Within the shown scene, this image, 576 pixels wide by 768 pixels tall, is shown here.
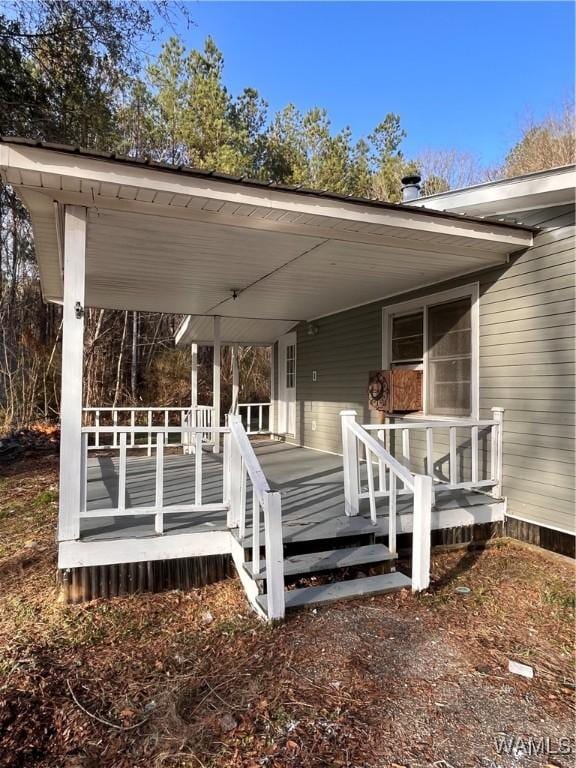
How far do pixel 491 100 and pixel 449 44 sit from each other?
4153mm

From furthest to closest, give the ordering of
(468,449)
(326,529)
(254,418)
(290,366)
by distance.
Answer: (254,418) < (290,366) < (468,449) < (326,529)

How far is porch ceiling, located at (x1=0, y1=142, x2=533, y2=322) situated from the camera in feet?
9.61

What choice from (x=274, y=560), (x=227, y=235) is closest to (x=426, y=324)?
(x=227, y=235)

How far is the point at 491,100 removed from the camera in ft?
34.1

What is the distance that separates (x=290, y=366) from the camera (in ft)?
32.0

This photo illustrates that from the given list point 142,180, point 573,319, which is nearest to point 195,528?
point 142,180

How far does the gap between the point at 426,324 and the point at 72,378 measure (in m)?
4.07

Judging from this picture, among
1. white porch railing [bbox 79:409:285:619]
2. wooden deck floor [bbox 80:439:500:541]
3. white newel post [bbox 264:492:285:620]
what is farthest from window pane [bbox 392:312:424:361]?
white newel post [bbox 264:492:285:620]

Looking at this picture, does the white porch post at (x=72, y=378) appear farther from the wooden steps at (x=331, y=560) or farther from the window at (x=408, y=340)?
the window at (x=408, y=340)

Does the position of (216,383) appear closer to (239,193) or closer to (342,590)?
(239,193)

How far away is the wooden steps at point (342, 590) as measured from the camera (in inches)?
114

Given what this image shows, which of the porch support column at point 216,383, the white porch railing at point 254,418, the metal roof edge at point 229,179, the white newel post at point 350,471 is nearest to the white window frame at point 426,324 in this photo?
the metal roof edge at point 229,179

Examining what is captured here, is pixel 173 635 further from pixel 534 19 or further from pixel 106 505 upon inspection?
pixel 534 19

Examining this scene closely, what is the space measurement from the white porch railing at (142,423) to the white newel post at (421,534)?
5.09 ft
